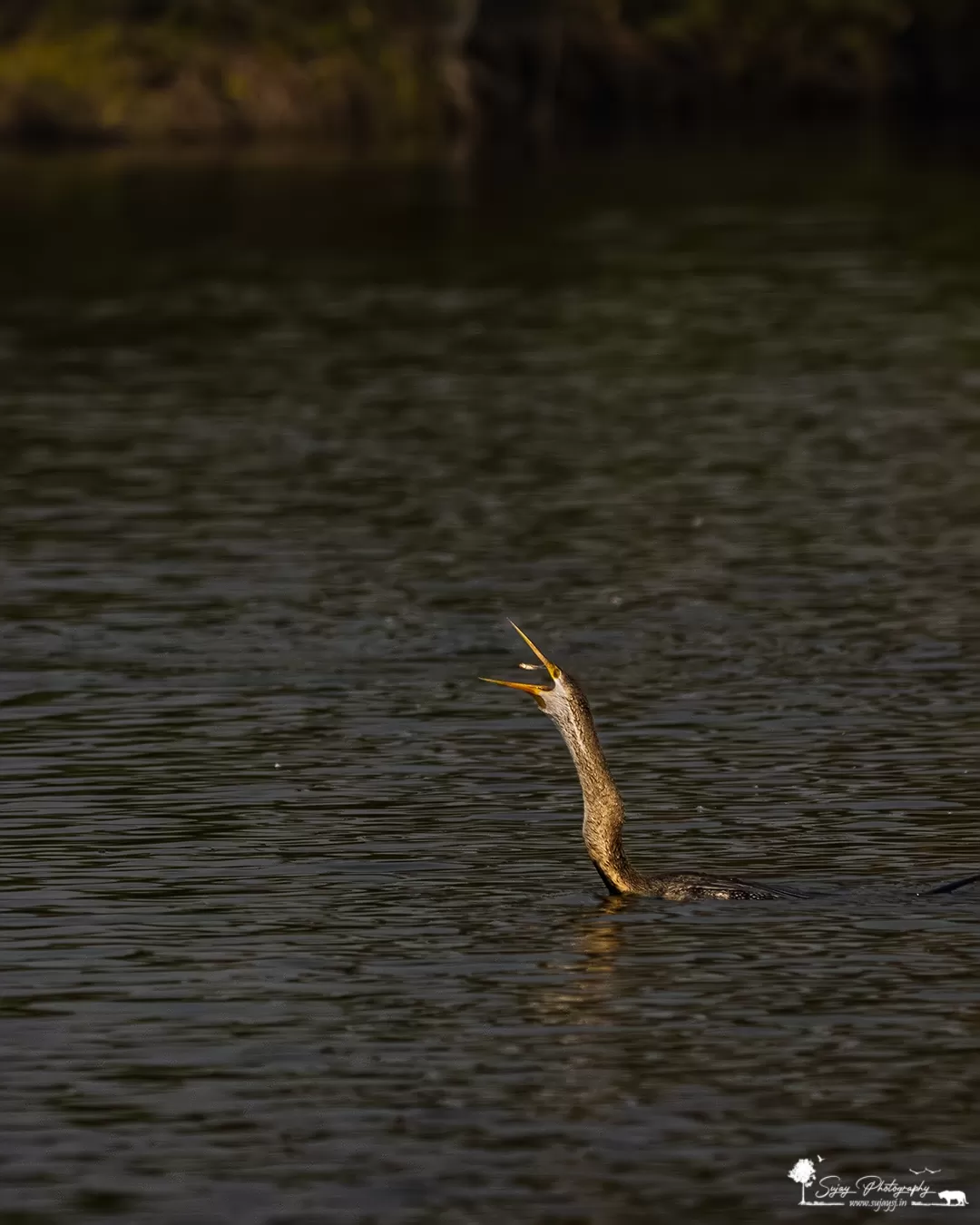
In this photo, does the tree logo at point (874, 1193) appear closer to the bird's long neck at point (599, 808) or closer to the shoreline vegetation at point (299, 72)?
the bird's long neck at point (599, 808)

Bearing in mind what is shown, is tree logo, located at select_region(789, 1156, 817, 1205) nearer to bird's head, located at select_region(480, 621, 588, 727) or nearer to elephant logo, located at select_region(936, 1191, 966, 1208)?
elephant logo, located at select_region(936, 1191, 966, 1208)

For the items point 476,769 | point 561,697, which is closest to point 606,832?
point 561,697

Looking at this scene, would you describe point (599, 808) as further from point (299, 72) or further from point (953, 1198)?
point (299, 72)

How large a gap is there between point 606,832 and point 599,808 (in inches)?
5.7

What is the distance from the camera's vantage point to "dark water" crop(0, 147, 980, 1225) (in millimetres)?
15508

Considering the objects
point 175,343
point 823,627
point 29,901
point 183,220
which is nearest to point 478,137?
point 183,220

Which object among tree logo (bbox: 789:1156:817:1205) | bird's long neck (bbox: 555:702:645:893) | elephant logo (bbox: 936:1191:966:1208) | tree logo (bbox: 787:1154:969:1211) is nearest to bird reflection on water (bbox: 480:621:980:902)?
bird's long neck (bbox: 555:702:645:893)

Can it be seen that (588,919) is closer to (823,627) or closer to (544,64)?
(823,627)

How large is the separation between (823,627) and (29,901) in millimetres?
10311

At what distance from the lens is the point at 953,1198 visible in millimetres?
14438

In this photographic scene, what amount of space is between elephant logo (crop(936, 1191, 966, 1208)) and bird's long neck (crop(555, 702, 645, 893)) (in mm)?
4813

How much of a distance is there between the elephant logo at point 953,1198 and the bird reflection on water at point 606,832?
15.2 feet

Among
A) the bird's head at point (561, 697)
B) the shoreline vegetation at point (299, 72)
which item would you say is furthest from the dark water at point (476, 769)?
the shoreline vegetation at point (299, 72)

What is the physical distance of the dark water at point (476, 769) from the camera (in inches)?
611
